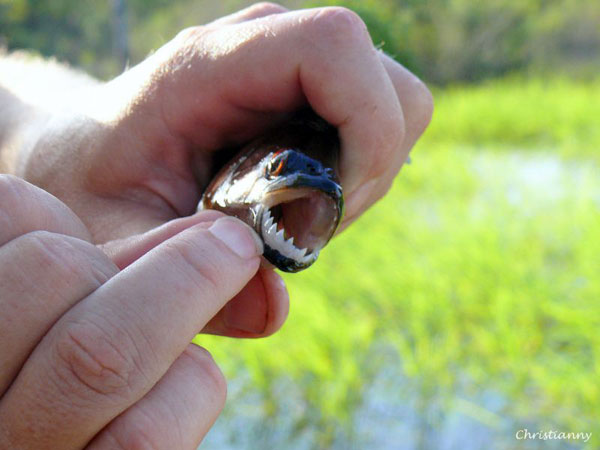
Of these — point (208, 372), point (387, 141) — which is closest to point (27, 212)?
point (208, 372)

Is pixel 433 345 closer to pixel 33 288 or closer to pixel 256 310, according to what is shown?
pixel 256 310

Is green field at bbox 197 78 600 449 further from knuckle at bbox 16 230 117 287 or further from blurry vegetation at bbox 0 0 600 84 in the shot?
blurry vegetation at bbox 0 0 600 84

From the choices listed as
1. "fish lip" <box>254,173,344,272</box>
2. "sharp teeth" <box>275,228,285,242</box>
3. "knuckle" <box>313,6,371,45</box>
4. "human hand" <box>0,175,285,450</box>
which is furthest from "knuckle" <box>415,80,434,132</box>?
"human hand" <box>0,175,285,450</box>

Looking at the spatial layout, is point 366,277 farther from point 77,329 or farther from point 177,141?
point 77,329

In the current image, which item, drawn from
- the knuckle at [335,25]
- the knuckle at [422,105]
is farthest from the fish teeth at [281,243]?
the knuckle at [422,105]

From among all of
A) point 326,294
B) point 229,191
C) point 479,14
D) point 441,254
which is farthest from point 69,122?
point 479,14

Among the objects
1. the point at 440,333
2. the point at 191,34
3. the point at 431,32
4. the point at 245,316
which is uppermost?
the point at 191,34

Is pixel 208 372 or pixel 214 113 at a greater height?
pixel 214 113
